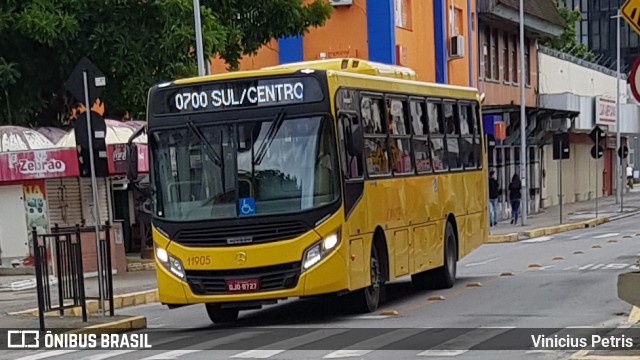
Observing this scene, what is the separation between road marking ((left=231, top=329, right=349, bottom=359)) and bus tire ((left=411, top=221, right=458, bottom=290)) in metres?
6.10

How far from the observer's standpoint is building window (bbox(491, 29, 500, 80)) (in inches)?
2124

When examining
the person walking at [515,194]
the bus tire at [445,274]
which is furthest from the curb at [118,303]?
the person walking at [515,194]

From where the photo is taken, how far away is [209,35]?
28.5 m

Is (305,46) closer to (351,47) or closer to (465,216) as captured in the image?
(351,47)

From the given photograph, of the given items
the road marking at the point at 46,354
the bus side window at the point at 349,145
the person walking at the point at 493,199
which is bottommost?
the person walking at the point at 493,199

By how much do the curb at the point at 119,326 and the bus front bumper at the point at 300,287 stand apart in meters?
1.06

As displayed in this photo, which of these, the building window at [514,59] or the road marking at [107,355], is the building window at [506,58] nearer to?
the building window at [514,59]

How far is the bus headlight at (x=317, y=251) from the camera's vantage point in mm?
15312

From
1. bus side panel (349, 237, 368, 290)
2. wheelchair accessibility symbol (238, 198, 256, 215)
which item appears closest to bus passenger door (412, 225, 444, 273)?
bus side panel (349, 237, 368, 290)

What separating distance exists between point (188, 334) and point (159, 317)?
3403 mm

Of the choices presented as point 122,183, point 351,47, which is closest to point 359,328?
point 122,183

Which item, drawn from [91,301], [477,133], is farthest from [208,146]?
[477,133]

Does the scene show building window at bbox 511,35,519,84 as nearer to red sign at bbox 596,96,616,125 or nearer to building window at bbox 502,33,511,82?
building window at bbox 502,33,511,82

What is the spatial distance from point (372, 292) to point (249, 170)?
271 centimetres
